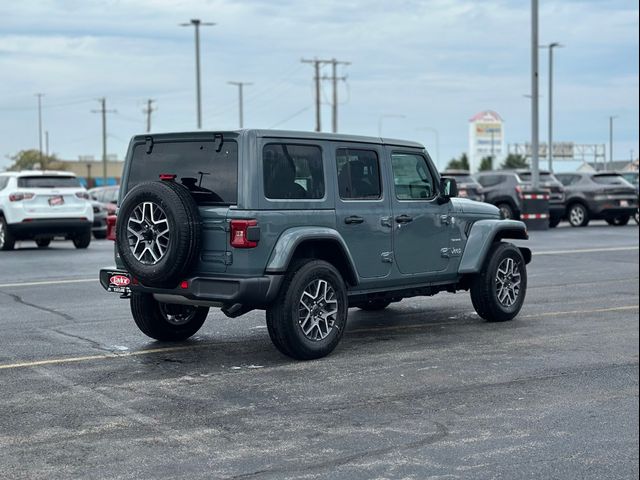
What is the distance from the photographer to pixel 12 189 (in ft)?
71.8

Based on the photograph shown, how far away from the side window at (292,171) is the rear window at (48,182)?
14.4 meters

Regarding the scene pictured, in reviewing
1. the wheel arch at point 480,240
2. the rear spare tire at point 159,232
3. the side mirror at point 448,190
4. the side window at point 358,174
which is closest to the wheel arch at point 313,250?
the side window at point 358,174

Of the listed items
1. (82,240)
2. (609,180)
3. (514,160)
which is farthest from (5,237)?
(514,160)

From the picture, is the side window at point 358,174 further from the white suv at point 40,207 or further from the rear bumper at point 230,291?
the white suv at point 40,207

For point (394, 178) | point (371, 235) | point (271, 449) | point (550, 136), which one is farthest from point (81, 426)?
point (550, 136)

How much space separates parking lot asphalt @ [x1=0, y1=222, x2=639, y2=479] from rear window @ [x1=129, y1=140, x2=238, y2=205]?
4.59 ft

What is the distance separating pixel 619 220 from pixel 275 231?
28.0 meters

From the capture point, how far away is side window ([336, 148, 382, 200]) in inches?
361

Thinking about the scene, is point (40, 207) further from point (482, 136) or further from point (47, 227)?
point (482, 136)

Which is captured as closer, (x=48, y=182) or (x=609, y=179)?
(x=48, y=182)

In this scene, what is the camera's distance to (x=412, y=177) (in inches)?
396

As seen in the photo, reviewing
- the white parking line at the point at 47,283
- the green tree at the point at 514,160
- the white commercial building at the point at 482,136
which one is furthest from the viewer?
the white commercial building at the point at 482,136

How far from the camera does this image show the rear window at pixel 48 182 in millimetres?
22031

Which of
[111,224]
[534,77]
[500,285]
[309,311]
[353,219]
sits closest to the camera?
[309,311]
